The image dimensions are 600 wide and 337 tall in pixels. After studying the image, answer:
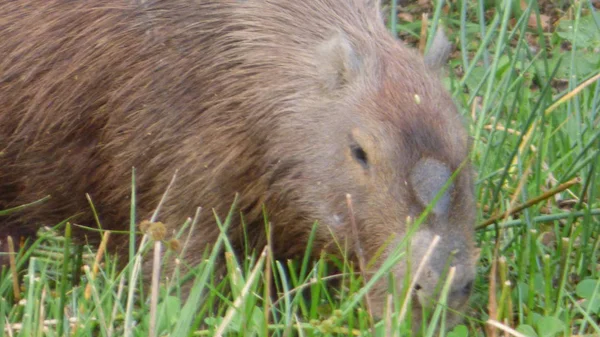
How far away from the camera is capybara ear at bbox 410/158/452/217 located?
294 centimetres

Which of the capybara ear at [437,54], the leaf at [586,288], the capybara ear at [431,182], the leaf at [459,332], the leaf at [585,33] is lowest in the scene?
the leaf at [586,288]

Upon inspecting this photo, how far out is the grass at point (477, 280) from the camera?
2.69 m

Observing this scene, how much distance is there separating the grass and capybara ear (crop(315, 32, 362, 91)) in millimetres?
502

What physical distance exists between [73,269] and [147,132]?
19.1 inches

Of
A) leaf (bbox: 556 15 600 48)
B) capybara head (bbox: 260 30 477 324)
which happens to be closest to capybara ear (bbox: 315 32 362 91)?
capybara head (bbox: 260 30 477 324)

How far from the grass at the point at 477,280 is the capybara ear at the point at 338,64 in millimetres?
502

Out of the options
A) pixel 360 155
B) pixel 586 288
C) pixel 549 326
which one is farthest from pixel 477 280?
pixel 360 155

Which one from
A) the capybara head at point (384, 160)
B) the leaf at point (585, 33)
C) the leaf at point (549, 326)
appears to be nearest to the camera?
the capybara head at point (384, 160)

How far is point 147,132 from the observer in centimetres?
345

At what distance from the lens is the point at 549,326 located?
303 cm

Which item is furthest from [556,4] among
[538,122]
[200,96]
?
[200,96]

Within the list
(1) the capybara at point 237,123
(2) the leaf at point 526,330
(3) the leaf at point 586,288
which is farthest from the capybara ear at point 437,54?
(2) the leaf at point 526,330

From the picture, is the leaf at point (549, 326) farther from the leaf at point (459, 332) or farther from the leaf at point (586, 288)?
the leaf at point (586, 288)

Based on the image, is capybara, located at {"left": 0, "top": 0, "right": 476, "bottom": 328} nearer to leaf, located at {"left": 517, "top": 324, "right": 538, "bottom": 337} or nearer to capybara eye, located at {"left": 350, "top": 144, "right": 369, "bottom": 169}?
capybara eye, located at {"left": 350, "top": 144, "right": 369, "bottom": 169}
